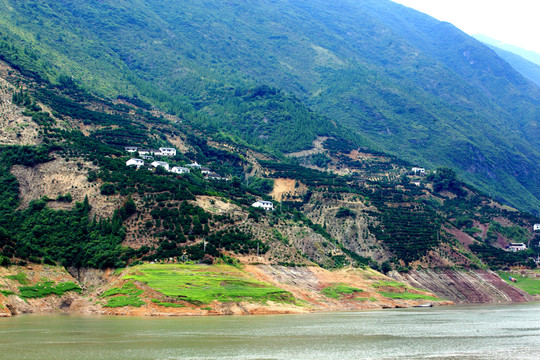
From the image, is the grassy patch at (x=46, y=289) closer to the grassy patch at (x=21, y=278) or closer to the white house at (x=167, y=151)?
the grassy patch at (x=21, y=278)

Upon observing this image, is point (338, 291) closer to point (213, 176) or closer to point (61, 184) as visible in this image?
point (61, 184)

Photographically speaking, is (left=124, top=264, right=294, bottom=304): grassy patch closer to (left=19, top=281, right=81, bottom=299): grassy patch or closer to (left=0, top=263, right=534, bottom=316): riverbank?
(left=0, top=263, right=534, bottom=316): riverbank

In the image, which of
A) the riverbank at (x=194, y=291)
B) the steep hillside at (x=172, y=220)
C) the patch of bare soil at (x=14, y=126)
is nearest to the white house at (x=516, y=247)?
the steep hillside at (x=172, y=220)

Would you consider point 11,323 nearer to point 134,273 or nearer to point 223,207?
point 134,273

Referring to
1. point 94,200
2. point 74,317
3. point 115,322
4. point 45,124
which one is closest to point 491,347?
point 115,322

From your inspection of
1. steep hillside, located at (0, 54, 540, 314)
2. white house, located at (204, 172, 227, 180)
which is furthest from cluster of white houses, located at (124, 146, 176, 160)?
white house, located at (204, 172, 227, 180)

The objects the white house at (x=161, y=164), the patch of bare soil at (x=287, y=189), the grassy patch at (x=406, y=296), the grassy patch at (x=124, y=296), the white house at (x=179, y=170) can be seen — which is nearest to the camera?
the grassy patch at (x=124, y=296)
